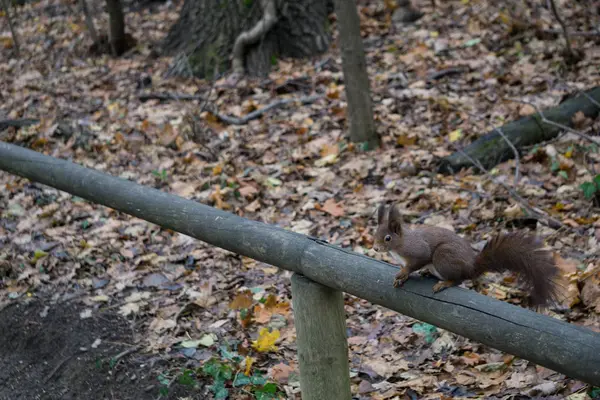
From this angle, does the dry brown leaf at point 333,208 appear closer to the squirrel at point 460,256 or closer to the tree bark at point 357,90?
the tree bark at point 357,90

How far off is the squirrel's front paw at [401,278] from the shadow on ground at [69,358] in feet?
5.12

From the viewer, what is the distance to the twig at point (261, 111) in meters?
6.68

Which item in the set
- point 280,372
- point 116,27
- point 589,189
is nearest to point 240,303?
point 280,372

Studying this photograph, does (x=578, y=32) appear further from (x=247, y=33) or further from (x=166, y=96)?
(x=166, y=96)

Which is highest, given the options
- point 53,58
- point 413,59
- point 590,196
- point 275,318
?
point 53,58

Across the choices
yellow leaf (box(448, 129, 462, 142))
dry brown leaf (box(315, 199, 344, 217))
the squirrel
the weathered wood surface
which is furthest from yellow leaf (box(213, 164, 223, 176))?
the squirrel

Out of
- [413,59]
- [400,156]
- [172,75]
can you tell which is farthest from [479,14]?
[172,75]

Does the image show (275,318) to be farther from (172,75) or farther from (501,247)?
(172,75)

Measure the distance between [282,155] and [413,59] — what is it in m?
2.13

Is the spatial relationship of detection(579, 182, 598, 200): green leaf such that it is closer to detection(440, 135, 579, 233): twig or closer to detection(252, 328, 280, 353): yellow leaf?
detection(440, 135, 579, 233): twig

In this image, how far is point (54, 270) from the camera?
4.63 meters

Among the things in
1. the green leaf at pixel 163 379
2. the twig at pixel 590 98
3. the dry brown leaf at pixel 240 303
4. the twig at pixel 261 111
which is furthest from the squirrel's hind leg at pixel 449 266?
the twig at pixel 261 111

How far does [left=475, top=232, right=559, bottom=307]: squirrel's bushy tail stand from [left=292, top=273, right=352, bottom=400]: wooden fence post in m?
0.62

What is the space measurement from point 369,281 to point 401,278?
0.41 ft
